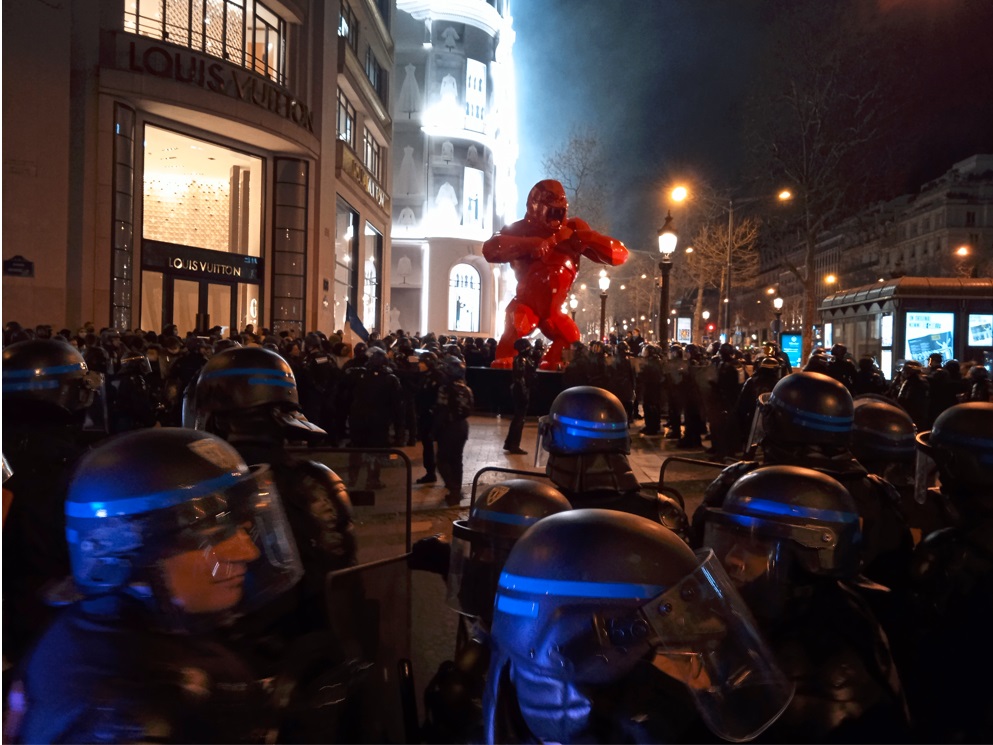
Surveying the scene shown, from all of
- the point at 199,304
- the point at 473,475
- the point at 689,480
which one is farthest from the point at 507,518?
the point at 199,304

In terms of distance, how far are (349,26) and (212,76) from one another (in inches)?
474

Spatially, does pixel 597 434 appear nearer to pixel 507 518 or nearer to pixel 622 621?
pixel 507 518

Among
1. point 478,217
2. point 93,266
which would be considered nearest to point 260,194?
point 93,266

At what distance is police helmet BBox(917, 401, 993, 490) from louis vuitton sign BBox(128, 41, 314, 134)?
20.1 metres

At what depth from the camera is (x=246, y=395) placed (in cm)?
328

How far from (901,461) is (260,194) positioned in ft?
74.5

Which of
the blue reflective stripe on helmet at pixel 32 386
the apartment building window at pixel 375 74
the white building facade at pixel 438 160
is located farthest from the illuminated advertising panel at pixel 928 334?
the white building facade at pixel 438 160

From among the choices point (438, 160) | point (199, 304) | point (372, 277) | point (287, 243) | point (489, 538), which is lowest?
point (489, 538)

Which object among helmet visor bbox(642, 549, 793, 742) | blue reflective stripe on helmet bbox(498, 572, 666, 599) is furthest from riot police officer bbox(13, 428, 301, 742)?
helmet visor bbox(642, 549, 793, 742)

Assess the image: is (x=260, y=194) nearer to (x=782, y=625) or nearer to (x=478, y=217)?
(x=782, y=625)

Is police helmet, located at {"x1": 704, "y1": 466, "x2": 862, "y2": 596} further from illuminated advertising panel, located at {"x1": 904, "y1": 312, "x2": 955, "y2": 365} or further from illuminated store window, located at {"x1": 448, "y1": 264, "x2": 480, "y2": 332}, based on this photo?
illuminated store window, located at {"x1": 448, "y1": 264, "x2": 480, "y2": 332}

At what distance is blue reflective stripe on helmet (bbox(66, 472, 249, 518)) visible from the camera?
1.72 metres

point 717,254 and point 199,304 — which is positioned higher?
point 717,254

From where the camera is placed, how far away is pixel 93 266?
1805 cm
